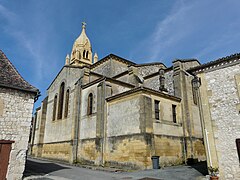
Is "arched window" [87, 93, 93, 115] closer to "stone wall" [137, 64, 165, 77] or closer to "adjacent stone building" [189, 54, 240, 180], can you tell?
"stone wall" [137, 64, 165, 77]

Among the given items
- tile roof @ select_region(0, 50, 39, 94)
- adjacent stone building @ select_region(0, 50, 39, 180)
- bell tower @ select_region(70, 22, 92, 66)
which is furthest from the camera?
bell tower @ select_region(70, 22, 92, 66)

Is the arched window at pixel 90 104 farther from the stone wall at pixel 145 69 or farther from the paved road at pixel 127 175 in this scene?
the paved road at pixel 127 175

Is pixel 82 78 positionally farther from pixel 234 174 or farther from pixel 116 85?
pixel 234 174

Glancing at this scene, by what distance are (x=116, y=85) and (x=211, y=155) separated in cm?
1105

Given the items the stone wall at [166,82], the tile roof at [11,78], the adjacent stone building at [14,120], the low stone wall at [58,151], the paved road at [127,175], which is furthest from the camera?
the low stone wall at [58,151]

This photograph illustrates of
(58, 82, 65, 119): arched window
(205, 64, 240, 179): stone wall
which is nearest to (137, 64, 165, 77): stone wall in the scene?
(58, 82, 65, 119): arched window

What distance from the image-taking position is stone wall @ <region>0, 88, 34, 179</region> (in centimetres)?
905

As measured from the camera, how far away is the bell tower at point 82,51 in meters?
37.6

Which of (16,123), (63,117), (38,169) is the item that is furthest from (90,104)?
(16,123)

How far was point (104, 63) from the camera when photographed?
25.2 m

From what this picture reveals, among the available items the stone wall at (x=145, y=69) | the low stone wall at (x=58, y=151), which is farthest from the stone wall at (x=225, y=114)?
the low stone wall at (x=58, y=151)

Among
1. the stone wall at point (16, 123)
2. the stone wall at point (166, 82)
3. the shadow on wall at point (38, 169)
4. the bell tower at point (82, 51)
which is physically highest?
the bell tower at point (82, 51)

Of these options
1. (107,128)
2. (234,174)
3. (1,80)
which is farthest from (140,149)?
(1,80)

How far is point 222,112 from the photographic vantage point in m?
8.86
